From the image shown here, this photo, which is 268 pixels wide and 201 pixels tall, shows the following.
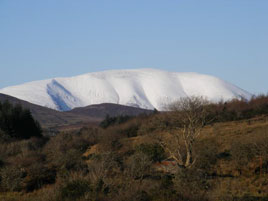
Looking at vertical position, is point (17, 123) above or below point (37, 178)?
below

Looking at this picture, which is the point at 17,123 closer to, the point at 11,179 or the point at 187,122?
the point at 187,122

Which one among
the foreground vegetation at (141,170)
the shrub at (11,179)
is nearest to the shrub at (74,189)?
the foreground vegetation at (141,170)

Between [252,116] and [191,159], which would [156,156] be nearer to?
[191,159]

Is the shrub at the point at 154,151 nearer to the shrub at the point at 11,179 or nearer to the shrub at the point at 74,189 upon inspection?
the shrub at the point at 11,179

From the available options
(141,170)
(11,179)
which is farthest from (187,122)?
(11,179)

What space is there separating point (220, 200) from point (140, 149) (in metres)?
17.8

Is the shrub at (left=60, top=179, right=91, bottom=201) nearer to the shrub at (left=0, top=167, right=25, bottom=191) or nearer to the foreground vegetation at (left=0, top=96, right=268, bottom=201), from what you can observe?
the foreground vegetation at (left=0, top=96, right=268, bottom=201)

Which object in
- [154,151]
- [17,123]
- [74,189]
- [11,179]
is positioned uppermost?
[74,189]

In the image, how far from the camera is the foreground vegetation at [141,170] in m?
17.9

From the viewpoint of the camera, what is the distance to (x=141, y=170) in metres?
24.2

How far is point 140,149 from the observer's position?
112 feet

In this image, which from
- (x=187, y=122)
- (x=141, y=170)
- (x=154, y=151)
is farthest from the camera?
(x=187, y=122)

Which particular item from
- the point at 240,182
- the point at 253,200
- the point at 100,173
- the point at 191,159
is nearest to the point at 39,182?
the point at 100,173

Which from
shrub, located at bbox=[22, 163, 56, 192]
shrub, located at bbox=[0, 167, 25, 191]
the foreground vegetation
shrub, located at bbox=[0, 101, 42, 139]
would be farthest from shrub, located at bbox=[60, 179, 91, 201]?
shrub, located at bbox=[0, 101, 42, 139]
